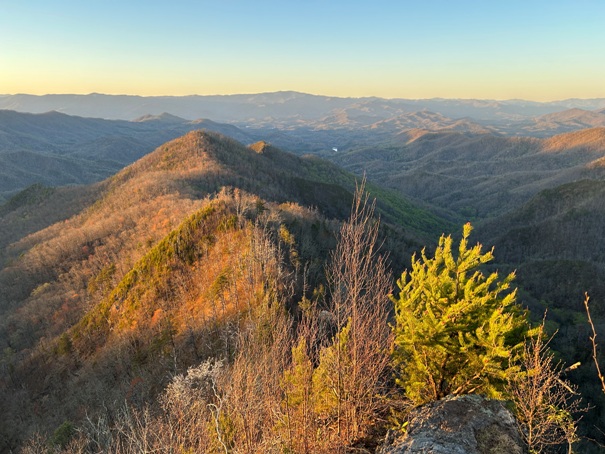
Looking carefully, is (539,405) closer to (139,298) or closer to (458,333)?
(458,333)

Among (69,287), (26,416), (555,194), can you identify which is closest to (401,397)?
(26,416)

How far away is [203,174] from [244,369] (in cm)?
11603

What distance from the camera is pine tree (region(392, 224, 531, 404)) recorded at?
1152 cm

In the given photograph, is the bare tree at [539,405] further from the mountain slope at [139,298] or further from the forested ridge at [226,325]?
the mountain slope at [139,298]

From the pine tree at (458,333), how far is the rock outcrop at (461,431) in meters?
0.69

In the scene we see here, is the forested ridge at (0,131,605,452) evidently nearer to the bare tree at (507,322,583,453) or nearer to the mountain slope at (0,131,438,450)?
the mountain slope at (0,131,438,450)

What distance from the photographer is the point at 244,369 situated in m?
12.1

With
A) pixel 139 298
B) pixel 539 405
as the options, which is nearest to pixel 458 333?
pixel 539 405

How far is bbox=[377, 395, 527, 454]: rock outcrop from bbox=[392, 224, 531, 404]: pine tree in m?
0.69

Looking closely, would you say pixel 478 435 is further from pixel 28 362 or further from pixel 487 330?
pixel 28 362

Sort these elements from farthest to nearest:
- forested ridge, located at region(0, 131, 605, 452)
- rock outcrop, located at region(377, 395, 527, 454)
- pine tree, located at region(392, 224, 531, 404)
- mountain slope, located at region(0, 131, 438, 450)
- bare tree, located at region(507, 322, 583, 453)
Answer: mountain slope, located at region(0, 131, 438, 450), forested ridge, located at region(0, 131, 605, 452), pine tree, located at region(392, 224, 531, 404), rock outcrop, located at region(377, 395, 527, 454), bare tree, located at region(507, 322, 583, 453)

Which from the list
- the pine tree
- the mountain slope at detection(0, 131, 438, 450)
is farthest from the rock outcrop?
the mountain slope at detection(0, 131, 438, 450)

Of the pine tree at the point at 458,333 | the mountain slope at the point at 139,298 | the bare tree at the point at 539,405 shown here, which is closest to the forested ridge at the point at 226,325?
the pine tree at the point at 458,333

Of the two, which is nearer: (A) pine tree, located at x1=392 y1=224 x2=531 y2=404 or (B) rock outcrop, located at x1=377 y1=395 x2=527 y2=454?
(B) rock outcrop, located at x1=377 y1=395 x2=527 y2=454
